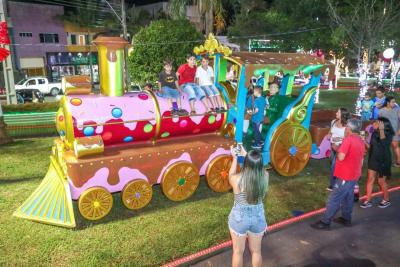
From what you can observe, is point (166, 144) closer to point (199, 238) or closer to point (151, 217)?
point (151, 217)

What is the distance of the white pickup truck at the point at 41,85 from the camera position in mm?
26422

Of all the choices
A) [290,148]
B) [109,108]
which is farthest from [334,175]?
[109,108]

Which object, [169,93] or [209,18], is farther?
[209,18]

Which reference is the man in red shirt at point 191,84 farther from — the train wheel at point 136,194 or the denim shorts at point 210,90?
the train wheel at point 136,194

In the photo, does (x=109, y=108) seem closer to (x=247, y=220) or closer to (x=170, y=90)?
(x=170, y=90)

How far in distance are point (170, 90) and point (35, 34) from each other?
31966 millimetres

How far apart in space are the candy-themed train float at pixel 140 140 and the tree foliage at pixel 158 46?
8676mm

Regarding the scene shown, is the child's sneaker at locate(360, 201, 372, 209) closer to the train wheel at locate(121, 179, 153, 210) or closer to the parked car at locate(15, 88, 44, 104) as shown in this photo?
the train wheel at locate(121, 179, 153, 210)

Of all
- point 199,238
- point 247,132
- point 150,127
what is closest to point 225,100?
point 247,132

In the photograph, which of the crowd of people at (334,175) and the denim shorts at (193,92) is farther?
the denim shorts at (193,92)

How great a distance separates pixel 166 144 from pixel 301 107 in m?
3.27

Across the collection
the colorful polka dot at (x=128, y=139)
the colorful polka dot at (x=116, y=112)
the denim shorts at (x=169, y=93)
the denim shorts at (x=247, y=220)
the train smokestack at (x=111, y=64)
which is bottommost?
the denim shorts at (x=247, y=220)

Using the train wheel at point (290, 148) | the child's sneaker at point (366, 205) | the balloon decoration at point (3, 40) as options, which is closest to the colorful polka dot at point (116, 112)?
the train wheel at point (290, 148)

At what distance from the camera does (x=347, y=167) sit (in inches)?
198
